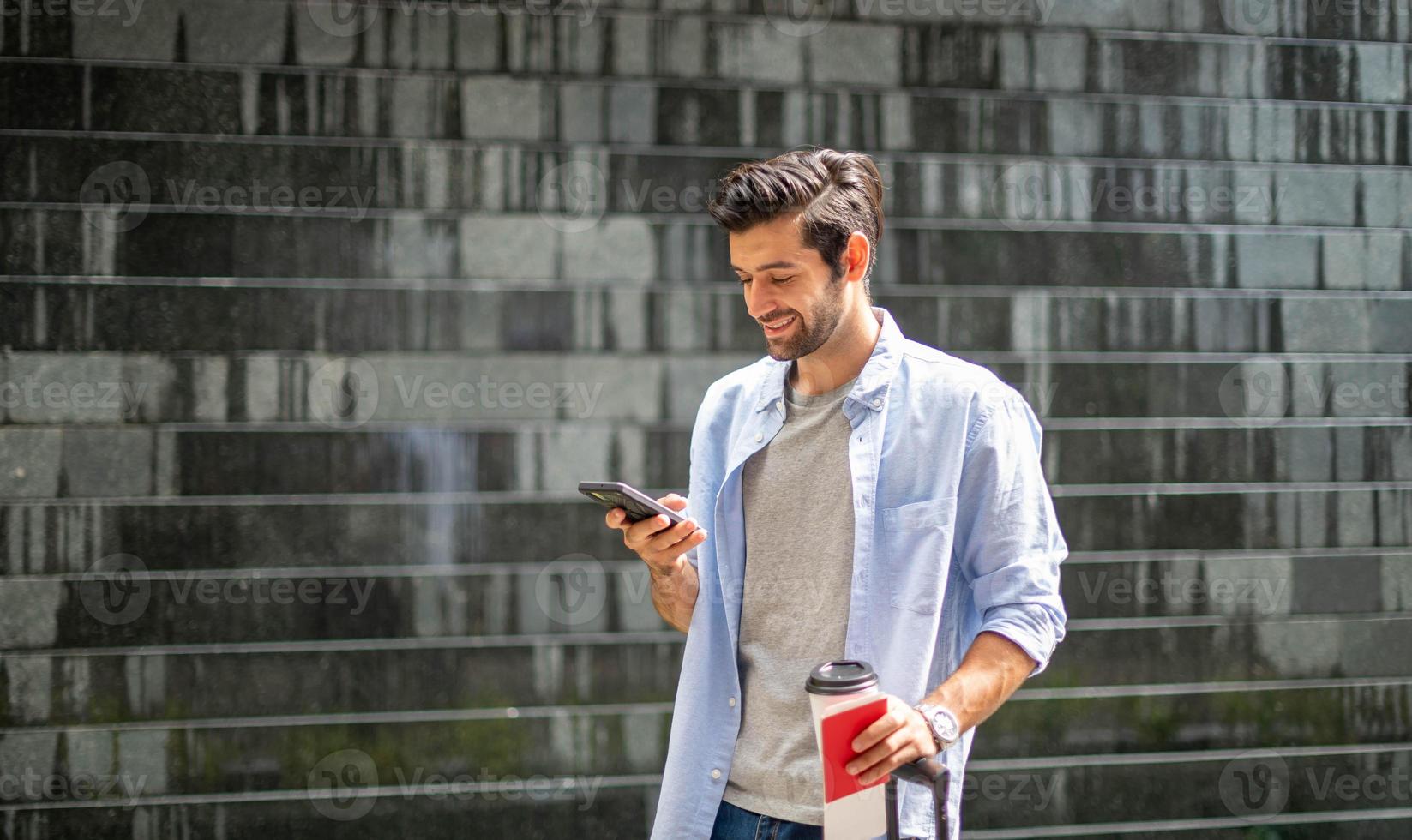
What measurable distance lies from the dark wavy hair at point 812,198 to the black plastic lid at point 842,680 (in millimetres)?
810

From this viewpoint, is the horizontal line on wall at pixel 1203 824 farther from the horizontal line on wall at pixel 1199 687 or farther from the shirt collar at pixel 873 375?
the shirt collar at pixel 873 375

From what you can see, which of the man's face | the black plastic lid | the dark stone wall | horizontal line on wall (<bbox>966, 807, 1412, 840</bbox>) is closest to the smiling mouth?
the man's face

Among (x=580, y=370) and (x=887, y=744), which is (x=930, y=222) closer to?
(x=580, y=370)

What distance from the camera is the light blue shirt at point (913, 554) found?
190cm

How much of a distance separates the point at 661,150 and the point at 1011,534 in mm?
2708

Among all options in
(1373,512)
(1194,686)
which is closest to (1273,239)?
(1373,512)

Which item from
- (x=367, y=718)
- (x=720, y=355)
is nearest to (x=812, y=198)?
(x=720, y=355)

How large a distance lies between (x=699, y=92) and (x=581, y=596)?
2030mm

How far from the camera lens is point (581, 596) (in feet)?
13.4

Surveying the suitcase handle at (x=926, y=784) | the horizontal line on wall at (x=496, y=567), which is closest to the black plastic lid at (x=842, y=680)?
the suitcase handle at (x=926, y=784)

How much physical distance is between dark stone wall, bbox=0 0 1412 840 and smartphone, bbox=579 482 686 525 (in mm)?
2130

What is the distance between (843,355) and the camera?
2.14m

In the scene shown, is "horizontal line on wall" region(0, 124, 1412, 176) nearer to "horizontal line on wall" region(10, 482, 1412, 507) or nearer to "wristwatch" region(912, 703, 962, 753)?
"horizontal line on wall" region(10, 482, 1412, 507)

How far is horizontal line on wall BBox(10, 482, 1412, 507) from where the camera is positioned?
393 cm
